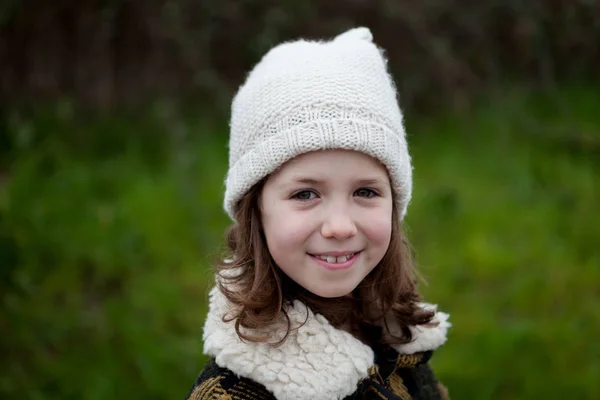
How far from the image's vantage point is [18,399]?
9.42ft

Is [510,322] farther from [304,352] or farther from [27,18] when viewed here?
[27,18]

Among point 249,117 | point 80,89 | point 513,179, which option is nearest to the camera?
point 249,117

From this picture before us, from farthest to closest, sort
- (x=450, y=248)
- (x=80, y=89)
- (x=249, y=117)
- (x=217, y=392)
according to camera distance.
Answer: (x=80, y=89) → (x=450, y=248) → (x=249, y=117) → (x=217, y=392)

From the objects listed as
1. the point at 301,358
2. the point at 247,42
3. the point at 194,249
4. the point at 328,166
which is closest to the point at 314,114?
the point at 328,166

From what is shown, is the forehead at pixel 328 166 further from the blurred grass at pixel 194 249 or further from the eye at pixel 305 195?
the blurred grass at pixel 194 249

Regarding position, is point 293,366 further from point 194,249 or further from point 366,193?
point 194,249

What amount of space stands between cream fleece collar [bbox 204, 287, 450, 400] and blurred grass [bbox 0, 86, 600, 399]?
0.88m

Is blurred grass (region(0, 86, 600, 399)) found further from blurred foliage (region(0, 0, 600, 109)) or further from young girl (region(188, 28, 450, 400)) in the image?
young girl (region(188, 28, 450, 400))

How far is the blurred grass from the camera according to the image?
3.02 m

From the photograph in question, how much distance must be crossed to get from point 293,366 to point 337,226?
0.32 meters

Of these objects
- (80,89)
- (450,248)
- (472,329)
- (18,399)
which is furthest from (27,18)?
(472,329)

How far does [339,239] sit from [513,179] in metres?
3.17

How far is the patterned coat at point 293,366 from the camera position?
1540 mm

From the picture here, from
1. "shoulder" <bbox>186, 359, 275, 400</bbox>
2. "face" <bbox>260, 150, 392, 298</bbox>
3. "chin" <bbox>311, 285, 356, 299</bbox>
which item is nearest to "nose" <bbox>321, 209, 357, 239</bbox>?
"face" <bbox>260, 150, 392, 298</bbox>
